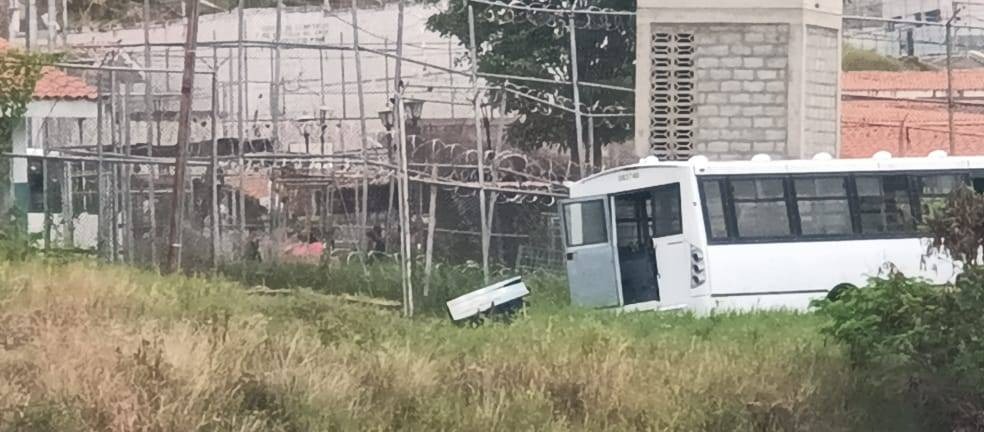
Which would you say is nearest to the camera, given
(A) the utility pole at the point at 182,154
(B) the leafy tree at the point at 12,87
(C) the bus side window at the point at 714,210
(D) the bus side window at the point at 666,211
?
(A) the utility pole at the point at 182,154

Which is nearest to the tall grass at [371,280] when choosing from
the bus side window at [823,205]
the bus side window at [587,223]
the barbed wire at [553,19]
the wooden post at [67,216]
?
the bus side window at [587,223]

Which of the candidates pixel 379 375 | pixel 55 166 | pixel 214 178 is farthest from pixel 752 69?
pixel 55 166

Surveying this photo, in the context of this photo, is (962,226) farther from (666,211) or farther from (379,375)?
(666,211)

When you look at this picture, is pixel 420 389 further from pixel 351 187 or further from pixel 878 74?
pixel 878 74

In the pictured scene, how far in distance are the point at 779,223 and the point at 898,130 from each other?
15213 millimetres

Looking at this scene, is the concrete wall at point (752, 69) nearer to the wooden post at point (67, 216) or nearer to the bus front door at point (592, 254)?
the bus front door at point (592, 254)

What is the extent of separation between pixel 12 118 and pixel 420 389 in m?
10.8

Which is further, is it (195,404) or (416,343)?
(416,343)

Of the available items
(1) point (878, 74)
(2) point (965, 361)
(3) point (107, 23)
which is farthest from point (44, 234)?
(1) point (878, 74)

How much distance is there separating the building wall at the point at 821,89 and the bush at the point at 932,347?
8.76 m

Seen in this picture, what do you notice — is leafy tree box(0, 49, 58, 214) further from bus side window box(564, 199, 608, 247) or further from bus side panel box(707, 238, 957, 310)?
bus side panel box(707, 238, 957, 310)

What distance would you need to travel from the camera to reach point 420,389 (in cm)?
1052

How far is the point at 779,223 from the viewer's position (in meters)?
17.0

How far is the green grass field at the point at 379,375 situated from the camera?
975 centimetres
